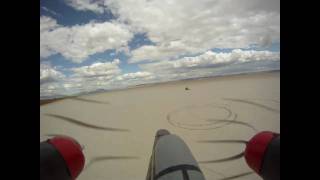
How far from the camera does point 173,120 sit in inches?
82.4

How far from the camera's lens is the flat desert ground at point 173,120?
6.78 ft

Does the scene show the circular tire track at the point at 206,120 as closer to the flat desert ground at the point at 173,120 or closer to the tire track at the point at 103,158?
the flat desert ground at the point at 173,120

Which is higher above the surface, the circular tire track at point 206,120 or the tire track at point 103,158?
the circular tire track at point 206,120

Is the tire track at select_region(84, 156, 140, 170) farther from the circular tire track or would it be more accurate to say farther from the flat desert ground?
the circular tire track

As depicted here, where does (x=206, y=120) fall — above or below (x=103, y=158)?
above

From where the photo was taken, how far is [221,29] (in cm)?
200

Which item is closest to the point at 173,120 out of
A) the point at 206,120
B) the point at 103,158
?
the point at 206,120

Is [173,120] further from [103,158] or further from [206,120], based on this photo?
[103,158]

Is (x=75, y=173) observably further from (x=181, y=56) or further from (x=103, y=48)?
(x=181, y=56)

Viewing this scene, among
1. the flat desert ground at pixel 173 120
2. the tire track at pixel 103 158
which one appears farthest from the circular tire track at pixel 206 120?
the tire track at pixel 103 158

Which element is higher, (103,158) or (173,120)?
(173,120)

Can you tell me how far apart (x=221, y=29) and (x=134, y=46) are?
2.09 ft

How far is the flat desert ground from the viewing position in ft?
6.78
